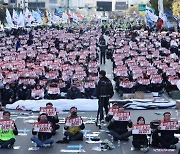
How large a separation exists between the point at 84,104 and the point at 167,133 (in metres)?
7.01

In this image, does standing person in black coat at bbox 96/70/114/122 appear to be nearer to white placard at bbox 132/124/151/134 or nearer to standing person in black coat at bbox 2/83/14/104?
white placard at bbox 132/124/151/134

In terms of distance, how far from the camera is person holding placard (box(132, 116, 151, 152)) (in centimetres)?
1557

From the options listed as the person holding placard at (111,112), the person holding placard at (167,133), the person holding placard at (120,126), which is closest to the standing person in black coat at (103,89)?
the person holding placard at (111,112)

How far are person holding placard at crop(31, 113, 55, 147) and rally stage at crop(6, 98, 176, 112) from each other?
5.79 metres

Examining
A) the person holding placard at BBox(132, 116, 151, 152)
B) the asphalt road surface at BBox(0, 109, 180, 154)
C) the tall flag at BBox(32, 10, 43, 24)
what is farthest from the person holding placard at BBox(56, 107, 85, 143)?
the tall flag at BBox(32, 10, 43, 24)

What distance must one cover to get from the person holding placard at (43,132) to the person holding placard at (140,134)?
2.44 meters

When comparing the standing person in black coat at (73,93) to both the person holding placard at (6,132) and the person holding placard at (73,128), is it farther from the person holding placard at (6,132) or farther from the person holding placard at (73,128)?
the person holding placard at (6,132)

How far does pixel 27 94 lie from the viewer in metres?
24.4

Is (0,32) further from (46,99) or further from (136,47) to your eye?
(46,99)

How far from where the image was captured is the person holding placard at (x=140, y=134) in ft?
51.1

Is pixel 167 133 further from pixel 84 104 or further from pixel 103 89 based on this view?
pixel 84 104

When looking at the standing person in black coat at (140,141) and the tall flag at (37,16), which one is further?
the tall flag at (37,16)

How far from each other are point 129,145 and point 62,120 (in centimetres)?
447

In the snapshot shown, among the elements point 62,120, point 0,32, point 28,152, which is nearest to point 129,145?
point 28,152
